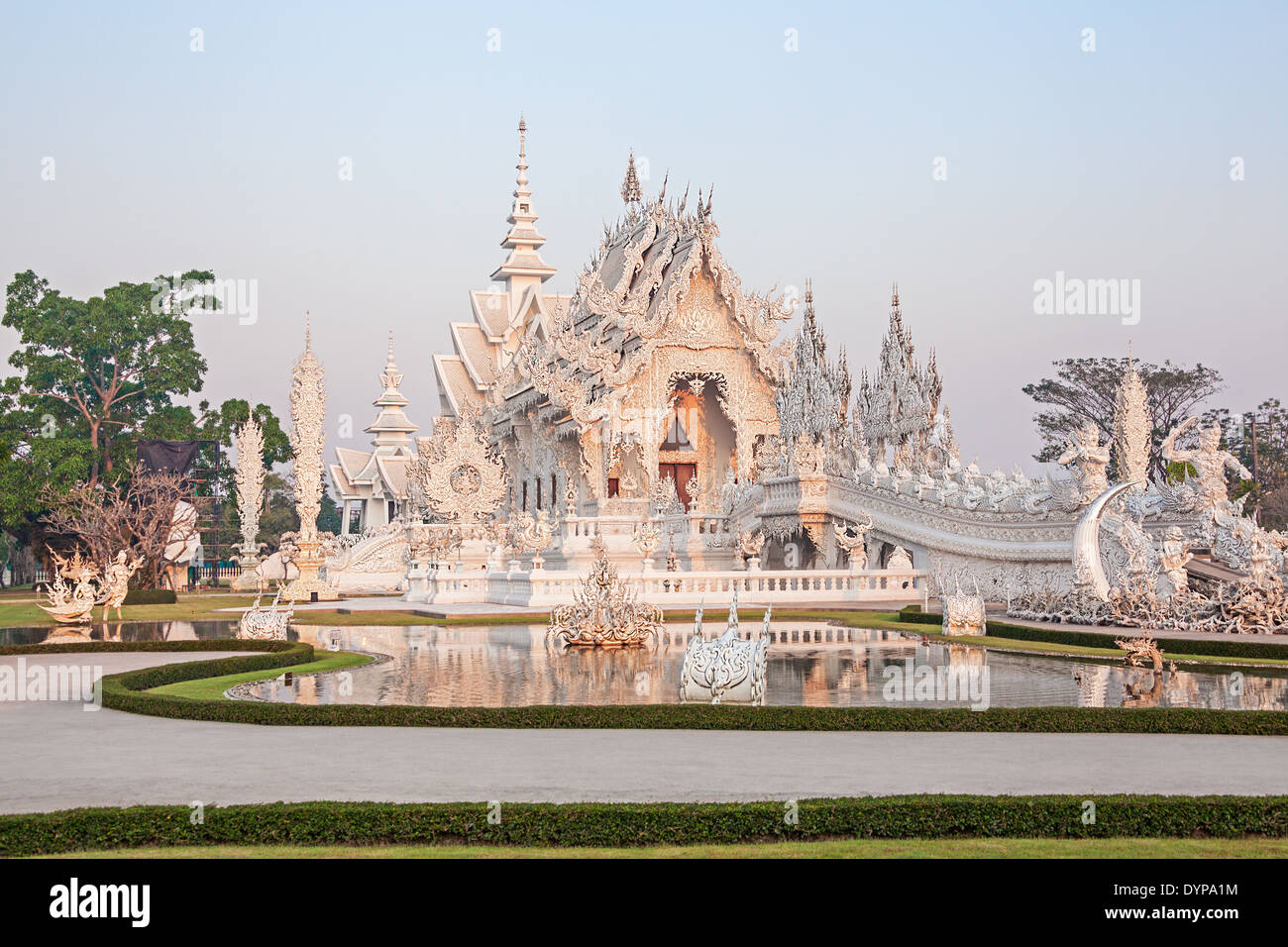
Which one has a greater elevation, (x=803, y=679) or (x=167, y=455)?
(x=167, y=455)

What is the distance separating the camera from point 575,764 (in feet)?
30.1

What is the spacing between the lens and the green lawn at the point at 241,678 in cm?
1338

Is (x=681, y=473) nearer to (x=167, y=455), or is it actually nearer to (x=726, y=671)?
(x=167, y=455)

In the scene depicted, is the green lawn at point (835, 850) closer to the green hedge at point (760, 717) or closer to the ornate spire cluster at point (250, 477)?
the green hedge at point (760, 717)

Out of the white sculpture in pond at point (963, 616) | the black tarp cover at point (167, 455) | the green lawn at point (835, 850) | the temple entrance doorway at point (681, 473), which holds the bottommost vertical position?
the green lawn at point (835, 850)

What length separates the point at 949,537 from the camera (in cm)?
2591

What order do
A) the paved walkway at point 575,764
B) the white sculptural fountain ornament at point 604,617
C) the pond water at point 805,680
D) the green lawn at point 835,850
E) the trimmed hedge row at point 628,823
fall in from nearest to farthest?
the green lawn at point 835,850 → the trimmed hedge row at point 628,823 → the paved walkway at point 575,764 → the pond water at point 805,680 → the white sculptural fountain ornament at point 604,617


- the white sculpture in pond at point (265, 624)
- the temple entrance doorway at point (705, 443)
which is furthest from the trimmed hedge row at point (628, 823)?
the temple entrance doorway at point (705, 443)

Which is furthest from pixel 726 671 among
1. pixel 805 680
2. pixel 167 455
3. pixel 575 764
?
pixel 167 455

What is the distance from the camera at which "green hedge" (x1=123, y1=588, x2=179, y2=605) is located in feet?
104

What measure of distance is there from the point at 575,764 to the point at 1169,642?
1001 cm

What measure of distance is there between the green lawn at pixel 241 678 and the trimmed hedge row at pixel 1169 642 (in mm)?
9016

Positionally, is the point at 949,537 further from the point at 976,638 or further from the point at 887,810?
the point at 887,810
